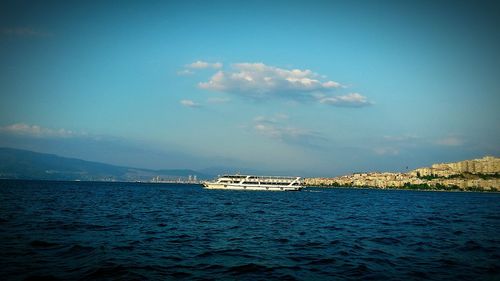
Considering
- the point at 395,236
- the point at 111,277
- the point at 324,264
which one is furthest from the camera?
the point at 395,236

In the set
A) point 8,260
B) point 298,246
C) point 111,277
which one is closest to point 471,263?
point 298,246

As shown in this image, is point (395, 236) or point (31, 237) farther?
point (395, 236)

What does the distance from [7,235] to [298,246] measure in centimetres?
2021

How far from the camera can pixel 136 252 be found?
19.9 m

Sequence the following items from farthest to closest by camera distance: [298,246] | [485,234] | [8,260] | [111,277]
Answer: [485,234]
[298,246]
[8,260]
[111,277]

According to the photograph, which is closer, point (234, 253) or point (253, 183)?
point (234, 253)

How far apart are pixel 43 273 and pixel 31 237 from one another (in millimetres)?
10699

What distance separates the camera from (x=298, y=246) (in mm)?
23172

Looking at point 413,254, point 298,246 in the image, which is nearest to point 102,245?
point 298,246

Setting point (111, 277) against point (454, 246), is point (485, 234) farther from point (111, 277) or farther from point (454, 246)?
point (111, 277)

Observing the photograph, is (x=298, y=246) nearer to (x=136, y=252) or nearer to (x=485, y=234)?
(x=136, y=252)

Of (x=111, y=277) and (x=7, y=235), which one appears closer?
(x=111, y=277)

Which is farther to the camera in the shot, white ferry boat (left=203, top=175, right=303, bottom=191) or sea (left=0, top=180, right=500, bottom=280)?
white ferry boat (left=203, top=175, right=303, bottom=191)

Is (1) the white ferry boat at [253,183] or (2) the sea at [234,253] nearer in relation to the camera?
(2) the sea at [234,253]
